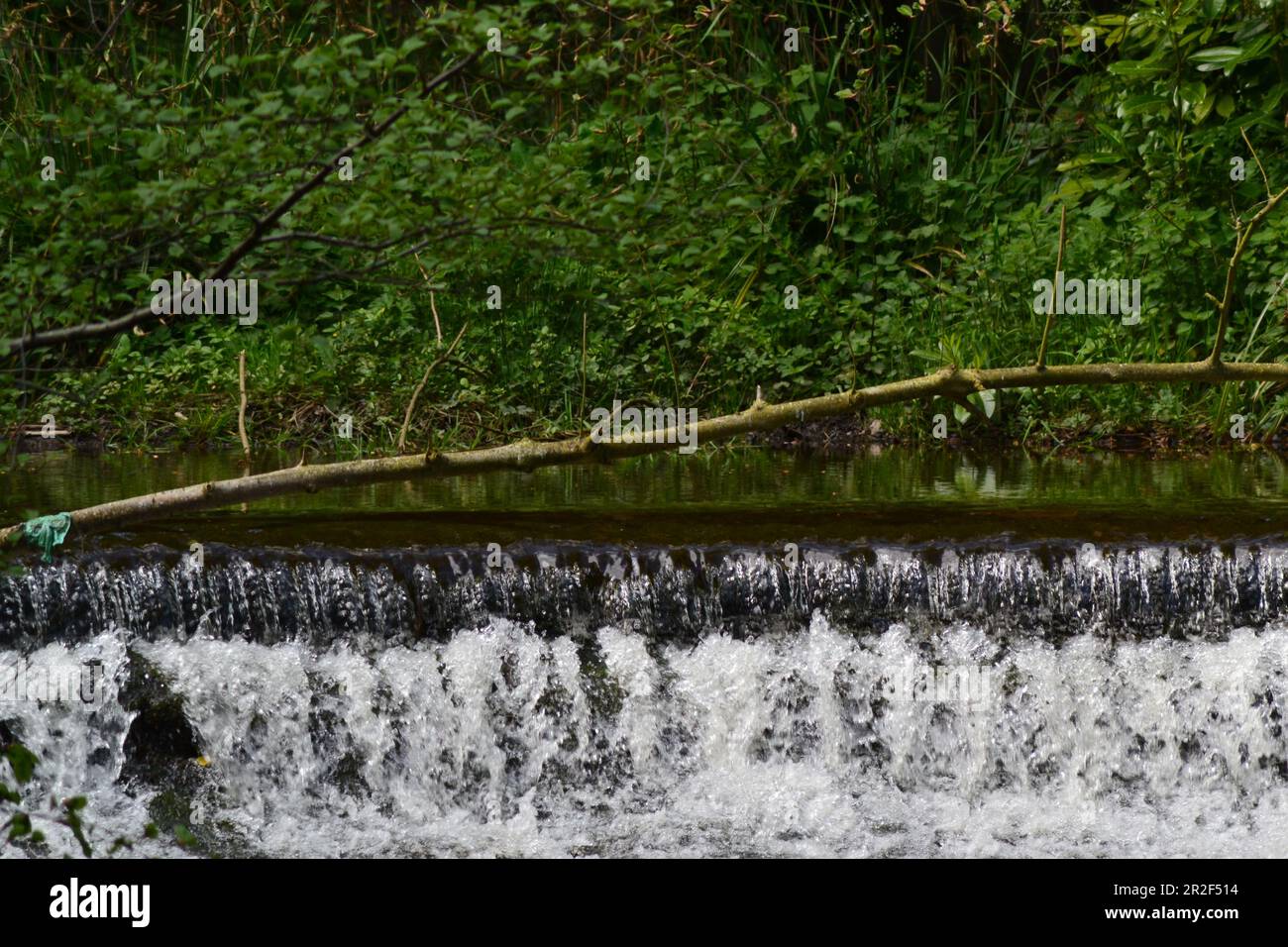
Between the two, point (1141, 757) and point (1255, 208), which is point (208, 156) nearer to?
point (1141, 757)

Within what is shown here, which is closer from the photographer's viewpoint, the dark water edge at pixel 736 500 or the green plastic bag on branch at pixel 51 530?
the green plastic bag on branch at pixel 51 530

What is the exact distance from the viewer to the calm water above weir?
4.72m

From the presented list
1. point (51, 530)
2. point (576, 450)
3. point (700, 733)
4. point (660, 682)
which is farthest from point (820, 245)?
point (51, 530)

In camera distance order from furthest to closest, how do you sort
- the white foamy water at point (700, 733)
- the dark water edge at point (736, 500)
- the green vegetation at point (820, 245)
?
the green vegetation at point (820, 245) → the dark water edge at point (736, 500) → the white foamy water at point (700, 733)

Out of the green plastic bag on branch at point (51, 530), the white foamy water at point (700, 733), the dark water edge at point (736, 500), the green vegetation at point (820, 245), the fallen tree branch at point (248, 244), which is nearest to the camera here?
the fallen tree branch at point (248, 244)

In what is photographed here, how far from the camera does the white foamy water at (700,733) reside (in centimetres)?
469

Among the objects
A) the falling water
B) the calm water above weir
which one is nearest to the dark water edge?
the calm water above weir

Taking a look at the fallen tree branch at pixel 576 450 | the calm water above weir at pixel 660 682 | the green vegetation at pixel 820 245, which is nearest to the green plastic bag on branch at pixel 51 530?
the fallen tree branch at pixel 576 450

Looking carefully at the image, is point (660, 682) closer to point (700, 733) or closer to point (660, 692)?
point (660, 692)

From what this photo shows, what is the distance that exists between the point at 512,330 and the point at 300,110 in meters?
5.65

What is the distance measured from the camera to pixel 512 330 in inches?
350

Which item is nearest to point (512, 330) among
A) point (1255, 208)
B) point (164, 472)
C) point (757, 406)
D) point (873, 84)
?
point (164, 472)

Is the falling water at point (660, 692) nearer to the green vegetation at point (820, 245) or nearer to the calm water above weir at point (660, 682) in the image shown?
the calm water above weir at point (660, 682)

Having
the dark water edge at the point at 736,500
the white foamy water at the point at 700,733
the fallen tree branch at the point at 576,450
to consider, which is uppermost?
the fallen tree branch at the point at 576,450
